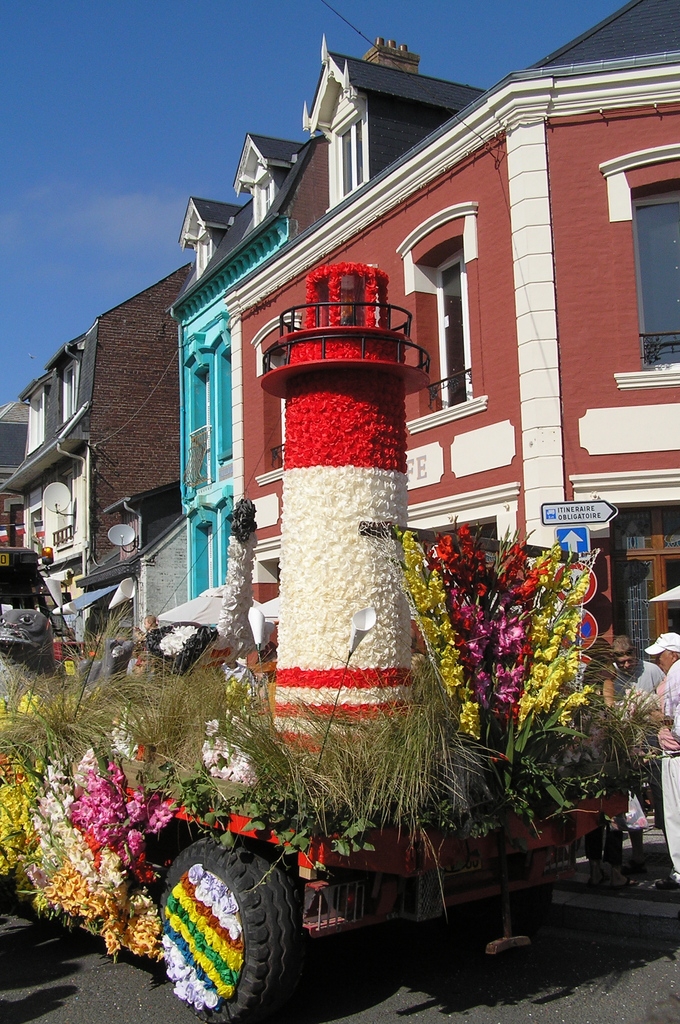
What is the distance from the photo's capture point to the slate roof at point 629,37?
1100cm

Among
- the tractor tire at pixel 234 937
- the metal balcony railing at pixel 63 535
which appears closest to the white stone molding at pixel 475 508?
the tractor tire at pixel 234 937

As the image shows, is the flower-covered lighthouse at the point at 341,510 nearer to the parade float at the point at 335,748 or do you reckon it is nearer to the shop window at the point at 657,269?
the parade float at the point at 335,748

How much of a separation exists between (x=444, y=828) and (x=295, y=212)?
1408 centimetres

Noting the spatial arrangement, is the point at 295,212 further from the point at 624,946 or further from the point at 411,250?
the point at 624,946

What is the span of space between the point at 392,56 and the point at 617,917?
1575 centimetres

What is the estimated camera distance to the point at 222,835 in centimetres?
414

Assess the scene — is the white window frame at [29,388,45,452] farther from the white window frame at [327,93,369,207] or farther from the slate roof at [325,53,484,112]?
the slate roof at [325,53,484,112]

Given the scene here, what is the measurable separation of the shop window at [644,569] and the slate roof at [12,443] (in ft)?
104

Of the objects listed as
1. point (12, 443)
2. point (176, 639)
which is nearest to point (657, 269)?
point (176, 639)

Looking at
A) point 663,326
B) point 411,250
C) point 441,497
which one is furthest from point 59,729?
point 411,250

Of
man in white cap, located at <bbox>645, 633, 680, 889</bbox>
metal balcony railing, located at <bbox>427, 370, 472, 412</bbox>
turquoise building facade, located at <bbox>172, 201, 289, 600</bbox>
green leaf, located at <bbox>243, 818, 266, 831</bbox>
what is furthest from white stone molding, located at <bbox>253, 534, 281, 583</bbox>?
green leaf, located at <bbox>243, 818, 266, 831</bbox>

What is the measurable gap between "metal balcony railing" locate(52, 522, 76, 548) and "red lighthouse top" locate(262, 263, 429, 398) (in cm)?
2187

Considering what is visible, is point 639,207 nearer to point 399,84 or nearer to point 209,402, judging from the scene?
point 399,84

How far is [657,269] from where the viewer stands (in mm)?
10719
